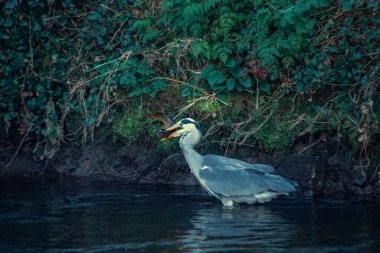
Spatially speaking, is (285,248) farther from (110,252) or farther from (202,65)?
(202,65)

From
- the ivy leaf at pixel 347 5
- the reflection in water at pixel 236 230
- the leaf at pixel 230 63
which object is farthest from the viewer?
the leaf at pixel 230 63

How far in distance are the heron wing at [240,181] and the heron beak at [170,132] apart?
0.72 metres

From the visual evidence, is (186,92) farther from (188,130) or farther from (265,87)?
(265,87)

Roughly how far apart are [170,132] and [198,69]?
3.63 ft

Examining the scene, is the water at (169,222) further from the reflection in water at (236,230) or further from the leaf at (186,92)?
the leaf at (186,92)

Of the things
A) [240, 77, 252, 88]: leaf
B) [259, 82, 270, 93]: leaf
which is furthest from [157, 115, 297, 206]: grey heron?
[259, 82, 270, 93]: leaf

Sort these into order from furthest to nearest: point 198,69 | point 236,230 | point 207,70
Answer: point 198,69 → point 207,70 → point 236,230

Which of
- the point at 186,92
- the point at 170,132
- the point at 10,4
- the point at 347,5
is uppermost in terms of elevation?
the point at 10,4

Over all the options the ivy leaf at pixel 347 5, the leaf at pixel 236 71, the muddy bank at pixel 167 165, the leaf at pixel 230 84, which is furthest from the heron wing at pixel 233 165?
the ivy leaf at pixel 347 5

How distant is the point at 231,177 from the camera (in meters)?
9.50

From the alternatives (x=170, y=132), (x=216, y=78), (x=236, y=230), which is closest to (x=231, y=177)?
(x=170, y=132)

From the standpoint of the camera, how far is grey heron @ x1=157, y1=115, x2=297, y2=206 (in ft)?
30.2

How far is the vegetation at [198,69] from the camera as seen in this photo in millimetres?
9914

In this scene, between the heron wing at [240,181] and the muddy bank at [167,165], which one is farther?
the muddy bank at [167,165]
